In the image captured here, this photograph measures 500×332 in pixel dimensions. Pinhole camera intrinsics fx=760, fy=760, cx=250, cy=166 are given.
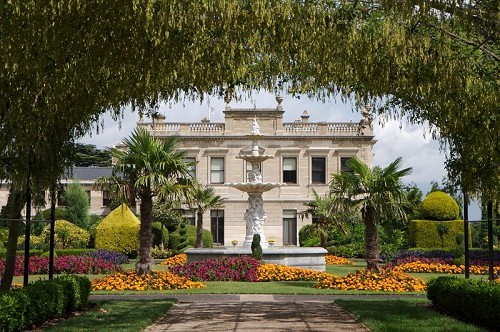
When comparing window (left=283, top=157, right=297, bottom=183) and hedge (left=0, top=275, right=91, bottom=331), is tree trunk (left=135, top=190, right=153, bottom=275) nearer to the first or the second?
hedge (left=0, top=275, right=91, bottom=331)

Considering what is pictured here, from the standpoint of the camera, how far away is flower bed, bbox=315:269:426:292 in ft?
61.5

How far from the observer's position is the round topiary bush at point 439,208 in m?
35.1

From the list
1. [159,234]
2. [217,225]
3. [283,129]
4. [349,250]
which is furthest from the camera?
[283,129]

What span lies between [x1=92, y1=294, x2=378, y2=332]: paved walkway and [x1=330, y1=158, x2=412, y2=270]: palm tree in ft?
11.8

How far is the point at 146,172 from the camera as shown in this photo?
20047 millimetres

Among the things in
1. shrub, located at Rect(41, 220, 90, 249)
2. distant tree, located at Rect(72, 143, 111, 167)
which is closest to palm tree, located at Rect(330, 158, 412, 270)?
shrub, located at Rect(41, 220, 90, 249)

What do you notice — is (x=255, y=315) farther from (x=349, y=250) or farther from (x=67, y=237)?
(x=67, y=237)

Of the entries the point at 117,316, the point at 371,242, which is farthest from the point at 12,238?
the point at 371,242

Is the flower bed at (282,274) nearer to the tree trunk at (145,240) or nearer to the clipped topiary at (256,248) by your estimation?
the clipped topiary at (256,248)

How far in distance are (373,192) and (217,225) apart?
29.0 m

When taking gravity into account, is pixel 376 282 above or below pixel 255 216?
below

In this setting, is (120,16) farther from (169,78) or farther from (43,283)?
(43,283)

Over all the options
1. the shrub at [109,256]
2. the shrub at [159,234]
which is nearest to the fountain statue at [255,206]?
the shrub at [109,256]

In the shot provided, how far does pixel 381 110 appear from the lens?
11805 millimetres
